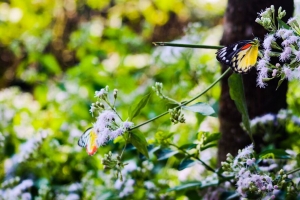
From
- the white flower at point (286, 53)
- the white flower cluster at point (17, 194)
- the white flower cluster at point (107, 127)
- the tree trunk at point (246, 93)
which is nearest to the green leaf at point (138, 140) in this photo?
the white flower cluster at point (107, 127)

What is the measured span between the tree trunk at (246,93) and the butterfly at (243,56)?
36 cm

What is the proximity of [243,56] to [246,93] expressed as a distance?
1.31 feet


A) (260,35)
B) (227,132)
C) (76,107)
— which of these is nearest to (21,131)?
(76,107)

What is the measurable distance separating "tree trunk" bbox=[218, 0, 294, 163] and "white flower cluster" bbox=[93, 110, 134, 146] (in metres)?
0.40

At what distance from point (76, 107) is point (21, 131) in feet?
0.80

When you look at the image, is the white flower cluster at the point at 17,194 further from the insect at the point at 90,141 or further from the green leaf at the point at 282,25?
the green leaf at the point at 282,25

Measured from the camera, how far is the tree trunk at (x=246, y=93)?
3.23 feet

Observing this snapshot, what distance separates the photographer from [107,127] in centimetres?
65

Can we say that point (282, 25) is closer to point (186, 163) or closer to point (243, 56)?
point (243, 56)

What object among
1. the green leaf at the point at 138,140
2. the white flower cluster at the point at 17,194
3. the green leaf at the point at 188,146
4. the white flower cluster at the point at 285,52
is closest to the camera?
the white flower cluster at the point at 285,52

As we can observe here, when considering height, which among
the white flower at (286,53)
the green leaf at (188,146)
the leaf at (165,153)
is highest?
the leaf at (165,153)

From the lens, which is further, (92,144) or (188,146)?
(188,146)

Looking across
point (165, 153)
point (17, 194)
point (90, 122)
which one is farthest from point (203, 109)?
point (90, 122)

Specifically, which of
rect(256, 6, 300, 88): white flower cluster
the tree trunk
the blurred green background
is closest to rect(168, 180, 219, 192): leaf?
the blurred green background
